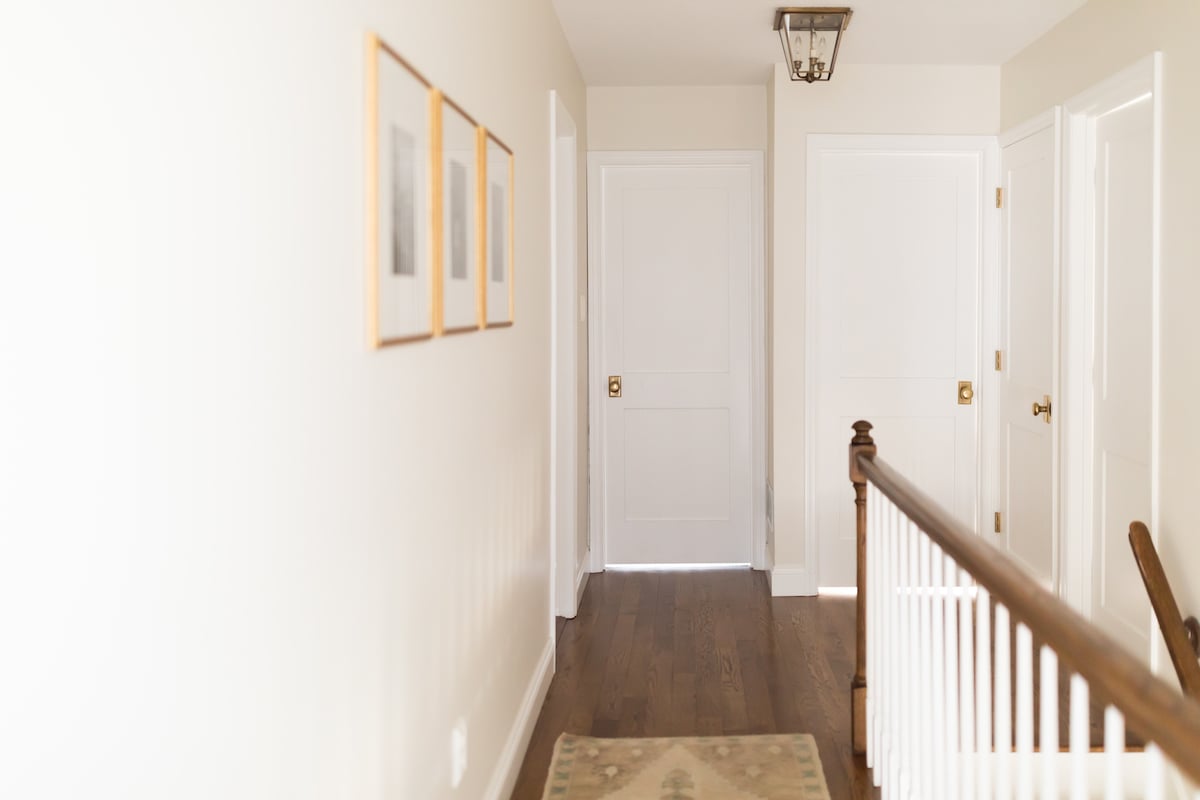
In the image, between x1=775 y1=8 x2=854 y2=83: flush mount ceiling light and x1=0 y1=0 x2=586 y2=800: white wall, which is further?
x1=775 y1=8 x2=854 y2=83: flush mount ceiling light

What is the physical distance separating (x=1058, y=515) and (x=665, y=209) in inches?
93.3

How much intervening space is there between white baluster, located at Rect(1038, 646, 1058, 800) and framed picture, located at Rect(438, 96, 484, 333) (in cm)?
124

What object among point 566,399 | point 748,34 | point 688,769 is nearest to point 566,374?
point 566,399

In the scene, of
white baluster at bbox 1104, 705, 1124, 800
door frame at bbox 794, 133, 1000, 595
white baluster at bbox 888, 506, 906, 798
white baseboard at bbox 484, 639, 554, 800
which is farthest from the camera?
door frame at bbox 794, 133, 1000, 595

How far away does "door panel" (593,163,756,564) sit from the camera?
5246mm

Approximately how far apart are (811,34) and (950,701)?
110 inches

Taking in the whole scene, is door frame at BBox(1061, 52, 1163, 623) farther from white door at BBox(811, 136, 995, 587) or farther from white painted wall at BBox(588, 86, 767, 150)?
white painted wall at BBox(588, 86, 767, 150)

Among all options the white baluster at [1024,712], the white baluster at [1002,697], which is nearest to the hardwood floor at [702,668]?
the white baluster at [1002,697]

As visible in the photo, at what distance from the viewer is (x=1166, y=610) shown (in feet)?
10.2

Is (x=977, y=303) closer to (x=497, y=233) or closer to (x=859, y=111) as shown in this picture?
(x=859, y=111)

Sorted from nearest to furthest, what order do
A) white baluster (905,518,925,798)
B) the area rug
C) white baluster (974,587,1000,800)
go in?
white baluster (974,587,1000,800) → white baluster (905,518,925,798) → the area rug

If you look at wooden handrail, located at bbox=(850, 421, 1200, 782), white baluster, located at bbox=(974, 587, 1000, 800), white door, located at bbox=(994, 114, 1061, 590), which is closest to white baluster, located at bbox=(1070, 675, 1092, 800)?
wooden handrail, located at bbox=(850, 421, 1200, 782)

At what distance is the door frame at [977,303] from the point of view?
15.6ft

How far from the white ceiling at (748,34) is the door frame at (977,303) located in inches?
14.2
